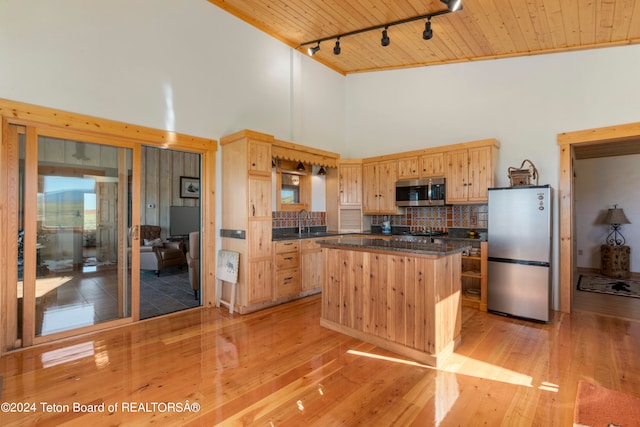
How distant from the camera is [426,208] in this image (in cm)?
526

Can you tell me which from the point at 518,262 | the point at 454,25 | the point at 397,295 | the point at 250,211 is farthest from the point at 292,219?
the point at 454,25

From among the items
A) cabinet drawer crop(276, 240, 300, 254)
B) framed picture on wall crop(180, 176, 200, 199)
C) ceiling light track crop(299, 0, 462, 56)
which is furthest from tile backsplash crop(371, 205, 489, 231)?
framed picture on wall crop(180, 176, 200, 199)

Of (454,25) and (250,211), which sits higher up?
(454,25)

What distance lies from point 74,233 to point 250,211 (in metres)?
1.88

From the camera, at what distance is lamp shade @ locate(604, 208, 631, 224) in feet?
20.0

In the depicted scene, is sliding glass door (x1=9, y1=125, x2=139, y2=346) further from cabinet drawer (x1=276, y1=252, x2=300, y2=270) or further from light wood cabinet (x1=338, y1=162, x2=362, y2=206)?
light wood cabinet (x1=338, y1=162, x2=362, y2=206)

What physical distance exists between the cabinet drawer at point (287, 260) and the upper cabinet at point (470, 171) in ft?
8.13

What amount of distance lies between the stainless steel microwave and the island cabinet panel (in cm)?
199

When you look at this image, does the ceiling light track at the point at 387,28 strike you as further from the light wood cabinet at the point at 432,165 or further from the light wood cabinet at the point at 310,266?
the light wood cabinet at the point at 310,266

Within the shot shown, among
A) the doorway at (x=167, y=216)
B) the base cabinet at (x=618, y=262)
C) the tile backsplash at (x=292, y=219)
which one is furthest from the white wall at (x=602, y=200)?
the doorway at (x=167, y=216)

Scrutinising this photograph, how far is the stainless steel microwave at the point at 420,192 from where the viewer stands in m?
4.78

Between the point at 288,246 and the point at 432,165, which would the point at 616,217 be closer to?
the point at 432,165

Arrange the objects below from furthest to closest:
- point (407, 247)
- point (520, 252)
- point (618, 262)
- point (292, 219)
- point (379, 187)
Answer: point (618, 262), point (379, 187), point (292, 219), point (520, 252), point (407, 247)

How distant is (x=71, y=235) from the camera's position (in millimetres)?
3273
